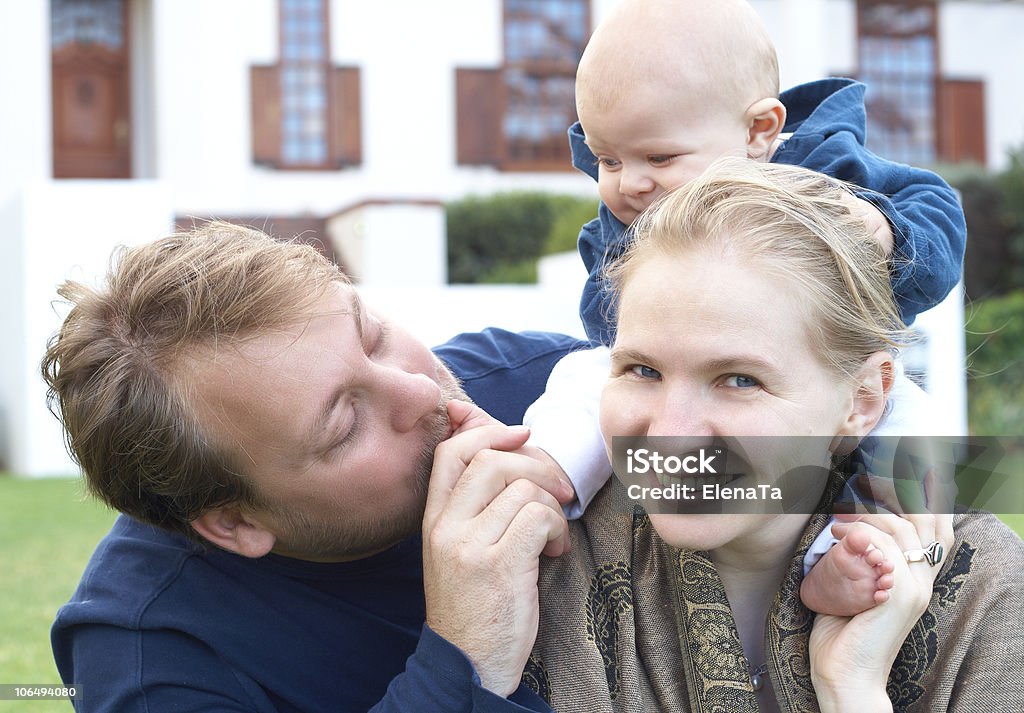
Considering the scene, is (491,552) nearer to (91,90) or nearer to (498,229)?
(498,229)

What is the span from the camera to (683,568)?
1.55 metres

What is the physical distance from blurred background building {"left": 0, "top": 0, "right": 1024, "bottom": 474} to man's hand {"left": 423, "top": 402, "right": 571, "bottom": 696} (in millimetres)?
9188

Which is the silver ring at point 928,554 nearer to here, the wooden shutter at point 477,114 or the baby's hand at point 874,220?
the baby's hand at point 874,220

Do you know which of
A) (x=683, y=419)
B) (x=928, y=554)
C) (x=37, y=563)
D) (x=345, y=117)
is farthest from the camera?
(x=345, y=117)

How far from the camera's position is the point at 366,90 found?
1242 centimetres

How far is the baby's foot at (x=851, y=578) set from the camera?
1.40 metres

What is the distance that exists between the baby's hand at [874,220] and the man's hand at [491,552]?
518mm

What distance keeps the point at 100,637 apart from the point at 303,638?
0.92ft

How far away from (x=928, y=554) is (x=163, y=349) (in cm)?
102

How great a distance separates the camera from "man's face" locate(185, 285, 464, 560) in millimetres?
1712

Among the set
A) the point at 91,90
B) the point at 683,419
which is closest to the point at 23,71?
the point at 91,90

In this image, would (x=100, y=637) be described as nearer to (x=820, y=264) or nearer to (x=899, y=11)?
(x=820, y=264)

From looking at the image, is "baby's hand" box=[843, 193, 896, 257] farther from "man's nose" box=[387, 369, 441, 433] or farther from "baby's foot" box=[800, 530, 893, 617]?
"man's nose" box=[387, 369, 441, 433]

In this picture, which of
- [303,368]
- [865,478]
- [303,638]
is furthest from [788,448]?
[303,638]
